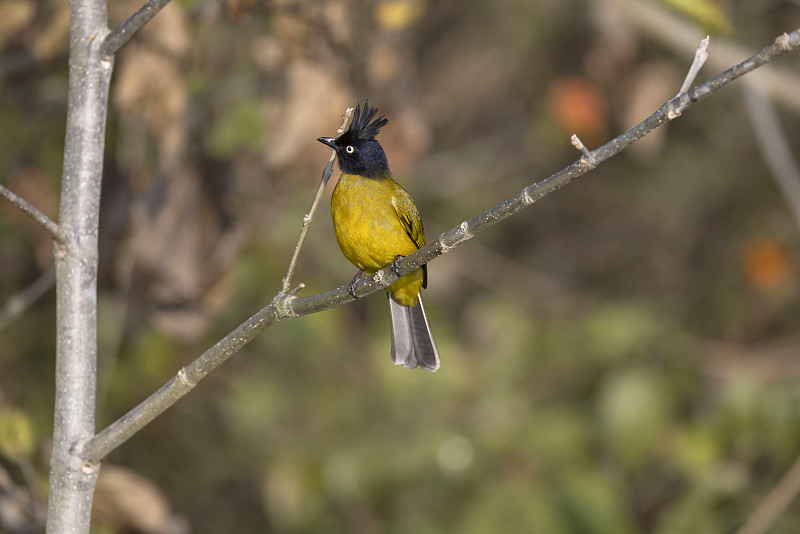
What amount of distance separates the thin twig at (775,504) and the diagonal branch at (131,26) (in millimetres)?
3218

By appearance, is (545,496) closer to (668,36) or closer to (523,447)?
(523,447)

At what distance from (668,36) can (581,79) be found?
3.82 feet

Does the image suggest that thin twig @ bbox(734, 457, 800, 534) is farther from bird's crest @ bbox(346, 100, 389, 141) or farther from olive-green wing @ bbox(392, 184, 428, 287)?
bird's crest @ bbox(346, 100, 389, 141)

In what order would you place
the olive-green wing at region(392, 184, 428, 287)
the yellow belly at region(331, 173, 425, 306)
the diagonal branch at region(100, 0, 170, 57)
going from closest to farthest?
the diagonal branch at region(100, 0, 170, 57) < the yellow belly at region(331, 173, 425, 306) < the olive-green wing at region(392, 184, 428, 287)

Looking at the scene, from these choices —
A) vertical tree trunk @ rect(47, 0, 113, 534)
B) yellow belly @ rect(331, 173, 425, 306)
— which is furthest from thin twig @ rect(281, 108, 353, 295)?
yellow belly @ rect(331, 173, 425, 306)

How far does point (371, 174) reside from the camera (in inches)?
Answer: 137

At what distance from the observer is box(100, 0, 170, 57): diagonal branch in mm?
1913

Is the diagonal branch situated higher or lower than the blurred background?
lower

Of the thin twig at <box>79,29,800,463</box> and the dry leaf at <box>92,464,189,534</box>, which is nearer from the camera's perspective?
the thin twig at <box>79,29,800,463</box>

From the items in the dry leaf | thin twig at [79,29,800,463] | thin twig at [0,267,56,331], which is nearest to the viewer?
thin twig at [79,29,800,463]

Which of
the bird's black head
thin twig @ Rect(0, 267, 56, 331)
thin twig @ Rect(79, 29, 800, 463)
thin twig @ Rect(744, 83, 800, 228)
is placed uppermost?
thin twig @ Rect(744, 83, 800, 228)

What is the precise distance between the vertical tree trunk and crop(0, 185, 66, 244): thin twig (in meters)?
0.03

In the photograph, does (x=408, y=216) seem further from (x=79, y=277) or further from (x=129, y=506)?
(x=79, y=277)

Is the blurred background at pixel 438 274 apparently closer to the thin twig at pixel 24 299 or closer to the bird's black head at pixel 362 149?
the thin twig at pixel 24 299
